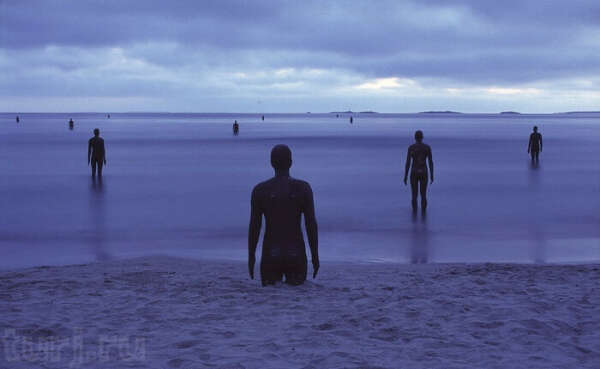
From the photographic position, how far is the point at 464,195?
20.6 meters

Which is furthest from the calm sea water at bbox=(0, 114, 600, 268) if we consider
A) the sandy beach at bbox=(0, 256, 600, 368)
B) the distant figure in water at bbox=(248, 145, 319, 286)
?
the distant figure in water at bbox=(248, 145, 319, 286)

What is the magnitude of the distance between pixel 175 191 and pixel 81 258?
1047 cm

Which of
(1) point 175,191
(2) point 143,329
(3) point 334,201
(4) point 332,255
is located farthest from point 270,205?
(1) point 175,191

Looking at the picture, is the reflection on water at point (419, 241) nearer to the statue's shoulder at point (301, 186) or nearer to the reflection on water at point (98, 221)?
the statue's shoulder at point (301, 186)

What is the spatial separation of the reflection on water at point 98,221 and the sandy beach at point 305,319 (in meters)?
2.42

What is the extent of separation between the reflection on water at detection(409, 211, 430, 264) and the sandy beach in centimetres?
173

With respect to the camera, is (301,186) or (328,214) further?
(328,214)

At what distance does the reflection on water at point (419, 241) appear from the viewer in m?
11.3

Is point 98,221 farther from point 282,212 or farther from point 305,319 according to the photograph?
point 305,319

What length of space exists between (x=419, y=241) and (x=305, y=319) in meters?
6.31

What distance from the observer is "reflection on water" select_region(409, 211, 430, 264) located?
1127 cm

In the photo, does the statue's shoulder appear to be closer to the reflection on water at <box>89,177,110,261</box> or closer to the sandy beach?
the sandy beach

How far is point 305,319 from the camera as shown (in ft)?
22.5

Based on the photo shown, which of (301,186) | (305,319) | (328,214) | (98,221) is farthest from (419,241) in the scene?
(98,221)
